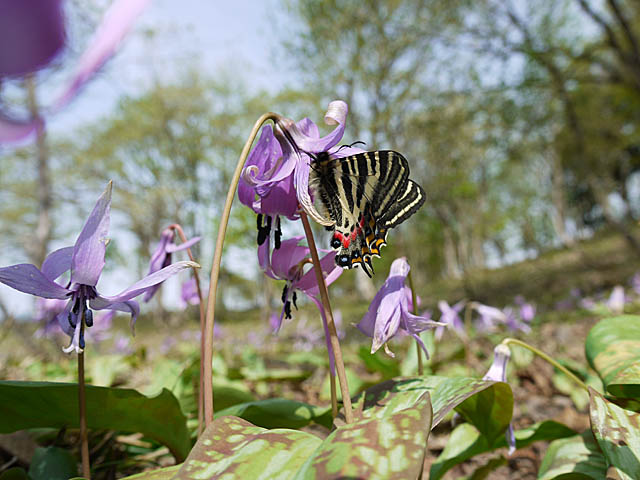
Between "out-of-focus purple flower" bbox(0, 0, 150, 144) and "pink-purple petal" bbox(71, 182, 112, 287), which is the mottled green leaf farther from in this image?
"out-of-focus purple flower" bbox(0, 0, 150, 144)

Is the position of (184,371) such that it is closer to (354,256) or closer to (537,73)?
(354,256)

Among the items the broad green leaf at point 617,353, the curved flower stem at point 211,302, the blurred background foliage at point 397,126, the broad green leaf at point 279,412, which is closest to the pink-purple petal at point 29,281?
the curved flower stem at point 211,302

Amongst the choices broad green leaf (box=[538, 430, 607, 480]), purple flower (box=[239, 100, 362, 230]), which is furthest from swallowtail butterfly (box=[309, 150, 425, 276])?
broad green leaf (box=[538, 430, 607, 480])

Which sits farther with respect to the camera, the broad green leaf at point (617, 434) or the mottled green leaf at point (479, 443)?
the mottled green leaf at point (479, 443)

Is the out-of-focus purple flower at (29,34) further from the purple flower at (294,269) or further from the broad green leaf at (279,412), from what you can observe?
the broad green leaf at (279,412)

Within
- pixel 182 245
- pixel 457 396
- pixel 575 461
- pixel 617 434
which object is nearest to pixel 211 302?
pixel 182 245

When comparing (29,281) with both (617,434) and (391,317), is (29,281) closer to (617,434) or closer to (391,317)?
(391,317)

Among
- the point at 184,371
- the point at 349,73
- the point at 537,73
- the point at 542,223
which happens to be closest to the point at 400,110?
the point at 349,73
